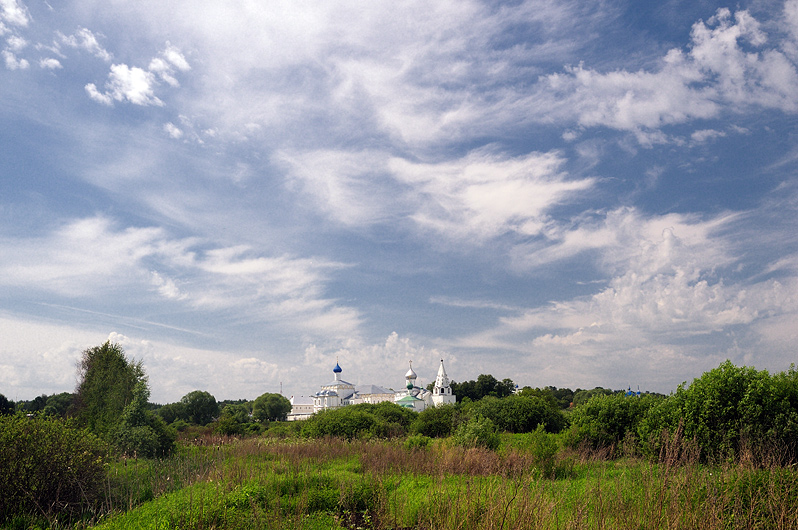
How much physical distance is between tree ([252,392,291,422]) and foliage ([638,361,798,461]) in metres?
73.4

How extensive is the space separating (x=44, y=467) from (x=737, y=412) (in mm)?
16492

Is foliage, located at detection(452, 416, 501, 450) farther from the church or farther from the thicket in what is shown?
the church

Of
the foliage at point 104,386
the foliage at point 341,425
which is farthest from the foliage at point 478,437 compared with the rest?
the foliage at point 104,386

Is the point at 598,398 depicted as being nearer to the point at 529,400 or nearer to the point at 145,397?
the point at 529,400

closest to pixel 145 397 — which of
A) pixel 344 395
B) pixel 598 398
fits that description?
pixel 598 398

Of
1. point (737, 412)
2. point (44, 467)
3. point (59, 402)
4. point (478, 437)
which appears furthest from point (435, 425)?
point (59, 402)

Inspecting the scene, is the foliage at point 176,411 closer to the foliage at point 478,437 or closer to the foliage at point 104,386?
the foliage at point 104,386

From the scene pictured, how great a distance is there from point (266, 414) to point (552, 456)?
7500 cm

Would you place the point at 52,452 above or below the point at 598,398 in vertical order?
below

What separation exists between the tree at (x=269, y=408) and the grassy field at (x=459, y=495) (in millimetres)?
67411

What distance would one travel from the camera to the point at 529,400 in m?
31.1

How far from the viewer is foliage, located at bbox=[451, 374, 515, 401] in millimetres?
76500

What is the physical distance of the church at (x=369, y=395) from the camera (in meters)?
72.5

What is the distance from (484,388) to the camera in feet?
252
